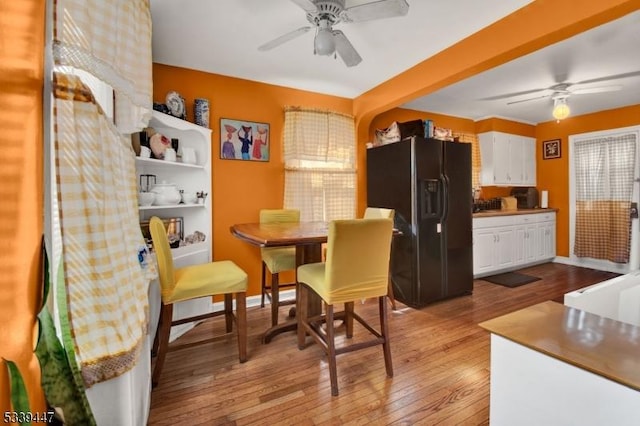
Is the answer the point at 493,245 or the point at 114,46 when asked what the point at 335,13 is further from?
the point at 493,245

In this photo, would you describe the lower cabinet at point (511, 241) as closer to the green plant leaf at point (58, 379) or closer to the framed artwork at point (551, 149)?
the framed artwork at point (551, 149)

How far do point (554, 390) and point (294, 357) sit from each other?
1.53 metres

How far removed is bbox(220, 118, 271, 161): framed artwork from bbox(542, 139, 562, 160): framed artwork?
4.86 meters

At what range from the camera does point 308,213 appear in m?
3.33

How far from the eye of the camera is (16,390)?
2.23ft

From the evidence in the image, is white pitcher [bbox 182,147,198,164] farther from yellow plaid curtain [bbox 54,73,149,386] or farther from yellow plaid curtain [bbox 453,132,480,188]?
yellow plaid curtain [bbox 453,132,480,188]

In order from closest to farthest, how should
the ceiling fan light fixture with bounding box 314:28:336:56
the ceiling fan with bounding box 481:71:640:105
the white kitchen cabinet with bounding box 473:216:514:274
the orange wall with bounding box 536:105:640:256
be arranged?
the ceiling fan light fixture with bounding box 314:28:336:56 < the ceiling fan with bounding box 481:71:640:105 < the white kitchen cabinet with bounding box 473:216:514:274 < the orange wall with bounding box 536:105:640:256

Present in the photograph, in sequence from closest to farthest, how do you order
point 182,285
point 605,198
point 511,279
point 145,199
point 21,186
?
point 21,186
point 182,285
point 145,199
point 511,279
point 605,198

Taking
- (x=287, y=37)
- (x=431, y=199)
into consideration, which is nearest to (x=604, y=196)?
(x=431, y=199)

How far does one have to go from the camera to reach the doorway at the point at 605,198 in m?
4.05

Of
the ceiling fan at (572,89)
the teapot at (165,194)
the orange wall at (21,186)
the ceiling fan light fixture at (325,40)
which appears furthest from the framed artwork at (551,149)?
the orange wall at (21,186)

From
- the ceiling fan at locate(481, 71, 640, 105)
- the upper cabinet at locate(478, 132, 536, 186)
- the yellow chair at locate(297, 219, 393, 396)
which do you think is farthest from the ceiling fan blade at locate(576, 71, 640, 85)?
the yellow chair at locate(297, 219, 393, 396)

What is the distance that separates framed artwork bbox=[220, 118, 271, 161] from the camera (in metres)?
2.96

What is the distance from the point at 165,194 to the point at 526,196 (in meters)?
5.48
